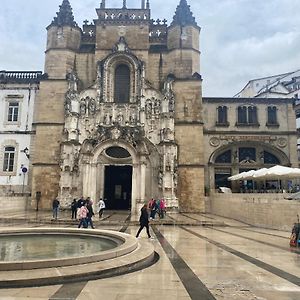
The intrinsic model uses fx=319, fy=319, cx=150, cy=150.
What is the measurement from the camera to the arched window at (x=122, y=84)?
3181 centimetres

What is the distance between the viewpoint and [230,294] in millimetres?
6242

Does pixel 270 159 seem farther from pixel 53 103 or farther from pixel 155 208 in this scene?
pixel 53 103

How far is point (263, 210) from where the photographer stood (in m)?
19.7

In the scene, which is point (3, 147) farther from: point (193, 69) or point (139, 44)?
point (193, 69)

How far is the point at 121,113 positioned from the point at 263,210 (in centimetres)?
1624

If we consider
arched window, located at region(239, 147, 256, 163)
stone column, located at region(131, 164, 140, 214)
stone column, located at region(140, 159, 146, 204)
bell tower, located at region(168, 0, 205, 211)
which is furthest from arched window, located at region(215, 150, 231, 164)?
stone column, located at region(131, 164, 140, 214)

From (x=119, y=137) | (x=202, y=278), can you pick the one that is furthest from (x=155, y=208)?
(x=202, y=278)

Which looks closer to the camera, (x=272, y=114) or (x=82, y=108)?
(x=82, y=108)

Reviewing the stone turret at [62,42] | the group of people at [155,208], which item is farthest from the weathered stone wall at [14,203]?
the group of people at [155,208]

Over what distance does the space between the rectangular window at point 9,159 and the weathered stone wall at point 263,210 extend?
20.5m

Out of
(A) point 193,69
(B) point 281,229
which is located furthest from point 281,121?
(B) point 281,229

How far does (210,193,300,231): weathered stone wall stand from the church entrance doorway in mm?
11137

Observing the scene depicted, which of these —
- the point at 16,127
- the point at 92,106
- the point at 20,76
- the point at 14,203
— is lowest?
the point at 14,203

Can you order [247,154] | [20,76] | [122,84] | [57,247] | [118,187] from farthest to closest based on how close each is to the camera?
[247,154]
[118,187]
[20,76]
[122,84]
[57,247]
